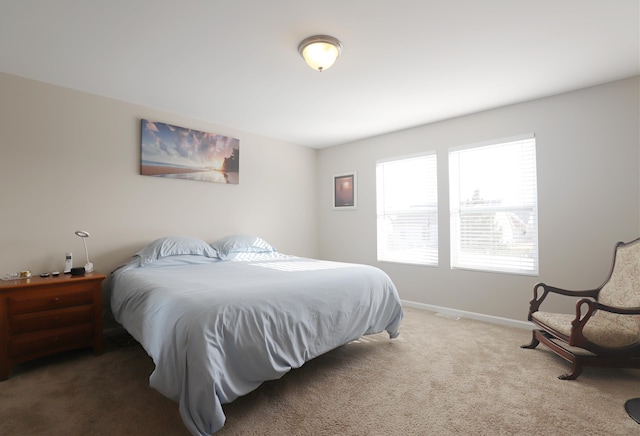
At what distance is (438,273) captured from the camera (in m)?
4.10

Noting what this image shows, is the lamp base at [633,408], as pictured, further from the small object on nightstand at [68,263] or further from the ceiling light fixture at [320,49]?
the small object on nightstand at [68,263]

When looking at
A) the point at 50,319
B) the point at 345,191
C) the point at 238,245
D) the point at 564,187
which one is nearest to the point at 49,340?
the point at 50,319

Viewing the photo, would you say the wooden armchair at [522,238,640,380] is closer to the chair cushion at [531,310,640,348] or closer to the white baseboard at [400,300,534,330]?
the chair cushion at [531,310,640,348]

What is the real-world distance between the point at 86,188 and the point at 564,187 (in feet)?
16.0

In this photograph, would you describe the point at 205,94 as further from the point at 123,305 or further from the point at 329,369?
the point at 329,369

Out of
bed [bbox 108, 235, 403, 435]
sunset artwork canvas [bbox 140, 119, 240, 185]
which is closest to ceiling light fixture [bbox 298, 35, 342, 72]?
bed [bbox 108, 235, 403, 435]

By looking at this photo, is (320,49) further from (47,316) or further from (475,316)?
(475,316)

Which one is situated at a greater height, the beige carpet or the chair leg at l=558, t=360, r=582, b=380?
the chair leg at l=558, t=360, r=582, b=380

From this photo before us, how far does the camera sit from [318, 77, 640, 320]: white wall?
290 cm

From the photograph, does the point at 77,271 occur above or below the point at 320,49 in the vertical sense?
below

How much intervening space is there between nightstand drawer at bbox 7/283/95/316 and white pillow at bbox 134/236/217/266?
50 centimetres

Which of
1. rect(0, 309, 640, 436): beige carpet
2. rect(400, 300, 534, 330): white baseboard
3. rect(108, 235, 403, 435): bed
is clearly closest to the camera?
rect(108, 235, 403, 435): bed

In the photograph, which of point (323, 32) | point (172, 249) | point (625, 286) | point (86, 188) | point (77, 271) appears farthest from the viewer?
point (172, 249)

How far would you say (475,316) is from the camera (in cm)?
375
